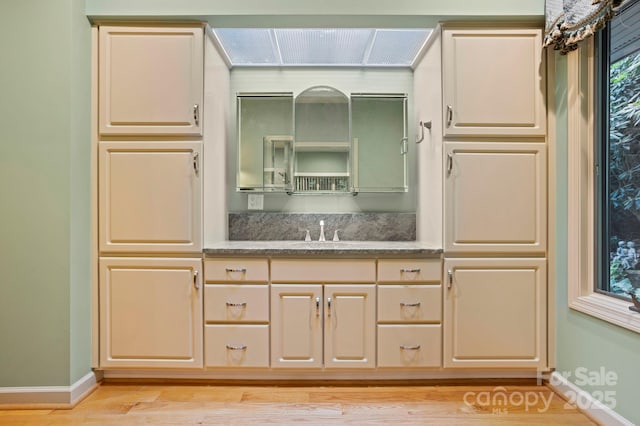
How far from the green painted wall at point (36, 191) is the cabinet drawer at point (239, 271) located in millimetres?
694

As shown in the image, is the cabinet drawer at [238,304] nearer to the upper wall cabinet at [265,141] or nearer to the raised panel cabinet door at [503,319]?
the upper wall cabinet at [265,141]

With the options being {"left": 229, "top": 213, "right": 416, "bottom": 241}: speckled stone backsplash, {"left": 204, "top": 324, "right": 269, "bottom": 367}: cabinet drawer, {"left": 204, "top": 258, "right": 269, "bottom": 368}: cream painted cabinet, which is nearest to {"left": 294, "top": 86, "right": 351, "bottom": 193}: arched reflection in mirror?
{"left": 229, "top": 213, "right": 416, "bottom": 241}: speckled stone backsplash

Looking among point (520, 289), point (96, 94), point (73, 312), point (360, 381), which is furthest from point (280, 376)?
point (96, 94)

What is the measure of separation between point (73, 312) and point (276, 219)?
1.28 metres

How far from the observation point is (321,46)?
2.44 m

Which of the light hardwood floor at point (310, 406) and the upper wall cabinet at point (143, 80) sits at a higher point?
the upper wall cabinet at point (143, 80)

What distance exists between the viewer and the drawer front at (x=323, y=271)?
2092 millimetres

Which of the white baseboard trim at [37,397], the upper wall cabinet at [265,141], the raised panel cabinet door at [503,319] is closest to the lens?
the white baseboard trim at [37,397]

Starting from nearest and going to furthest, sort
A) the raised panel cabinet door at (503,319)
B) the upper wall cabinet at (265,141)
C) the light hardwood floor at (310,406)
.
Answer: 1. the light hardwood floor at (310,406)
2. the raised panel cabinet door at (503,319)
3. the upper wall cabinet at (265,141)

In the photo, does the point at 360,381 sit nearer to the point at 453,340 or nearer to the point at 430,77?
the point at 453,340

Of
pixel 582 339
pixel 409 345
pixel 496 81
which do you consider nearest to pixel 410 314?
pixel 409 345

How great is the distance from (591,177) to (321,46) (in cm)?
172

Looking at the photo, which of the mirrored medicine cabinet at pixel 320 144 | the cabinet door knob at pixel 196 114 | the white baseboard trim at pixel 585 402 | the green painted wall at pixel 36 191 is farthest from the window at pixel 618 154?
the green painted wall at pixel 36 191

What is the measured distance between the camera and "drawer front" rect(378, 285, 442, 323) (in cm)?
208
